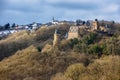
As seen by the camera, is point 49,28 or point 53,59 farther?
point 49,28

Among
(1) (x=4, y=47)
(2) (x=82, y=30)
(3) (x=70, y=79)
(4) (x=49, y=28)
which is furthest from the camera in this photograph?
(4) (x=49, y=28)

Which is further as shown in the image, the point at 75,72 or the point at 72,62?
the point at 72,62

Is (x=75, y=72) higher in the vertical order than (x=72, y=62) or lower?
higher

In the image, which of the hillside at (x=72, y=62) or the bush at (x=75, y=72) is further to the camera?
the hillside at (x=72, y=62)

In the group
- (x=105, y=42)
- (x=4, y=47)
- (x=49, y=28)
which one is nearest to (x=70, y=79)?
(x=105, y=42)

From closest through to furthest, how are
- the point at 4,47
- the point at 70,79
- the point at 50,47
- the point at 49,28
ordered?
1. the point at 70,79
2. the point at 50,47
3. the point at 4,47
4. the point at 49,28

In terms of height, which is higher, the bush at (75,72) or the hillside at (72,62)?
the bush at (75,72)

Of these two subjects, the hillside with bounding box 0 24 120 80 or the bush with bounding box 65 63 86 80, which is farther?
the hillside with bounding box 0 24 120 80

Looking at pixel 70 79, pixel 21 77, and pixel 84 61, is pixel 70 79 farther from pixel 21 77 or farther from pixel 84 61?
pixel 84 61

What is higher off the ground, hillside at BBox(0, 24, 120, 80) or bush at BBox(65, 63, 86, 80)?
bush at BBox(65, 63, 86, 80)

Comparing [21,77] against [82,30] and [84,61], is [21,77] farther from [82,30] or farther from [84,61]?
[82,30]
